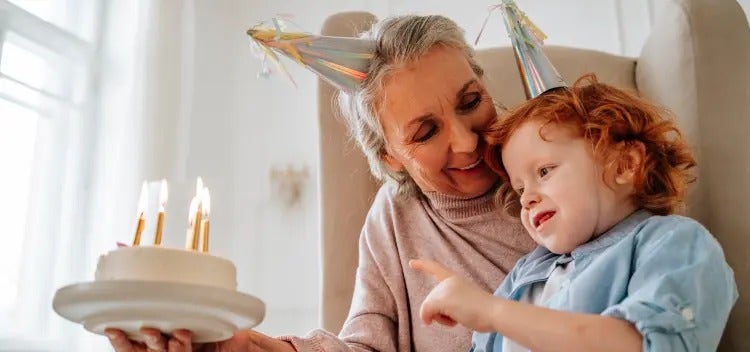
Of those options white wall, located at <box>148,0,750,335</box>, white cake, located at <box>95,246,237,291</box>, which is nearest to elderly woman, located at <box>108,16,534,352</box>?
white cake, located at <box>95,246,237,291</box>

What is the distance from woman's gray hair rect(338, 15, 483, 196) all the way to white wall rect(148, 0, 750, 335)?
4.44ft

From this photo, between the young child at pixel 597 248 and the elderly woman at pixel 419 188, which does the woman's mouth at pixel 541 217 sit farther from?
the elderly woman at pixel 419 188

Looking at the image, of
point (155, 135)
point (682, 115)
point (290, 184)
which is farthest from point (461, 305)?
point (290, 184)

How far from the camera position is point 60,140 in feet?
7.55

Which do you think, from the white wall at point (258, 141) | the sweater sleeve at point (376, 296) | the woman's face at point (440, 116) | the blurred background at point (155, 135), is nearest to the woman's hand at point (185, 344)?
the sweater sleeve at point (376, 296)

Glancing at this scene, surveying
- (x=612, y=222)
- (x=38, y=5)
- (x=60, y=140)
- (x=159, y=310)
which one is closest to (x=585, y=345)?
(x=612, y=222)

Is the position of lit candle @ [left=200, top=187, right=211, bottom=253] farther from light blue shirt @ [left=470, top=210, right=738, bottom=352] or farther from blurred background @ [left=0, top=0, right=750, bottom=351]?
blurred background @ [left=0, top=0, right=750, bottom=351]

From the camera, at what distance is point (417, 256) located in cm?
131

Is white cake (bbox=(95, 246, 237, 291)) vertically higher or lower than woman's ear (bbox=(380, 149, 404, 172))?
lower

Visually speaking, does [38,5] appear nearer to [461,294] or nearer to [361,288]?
[361,288]

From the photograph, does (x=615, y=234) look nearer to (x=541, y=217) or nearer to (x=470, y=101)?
(x=541, y=217)

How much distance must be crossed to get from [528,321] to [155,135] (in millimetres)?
1849

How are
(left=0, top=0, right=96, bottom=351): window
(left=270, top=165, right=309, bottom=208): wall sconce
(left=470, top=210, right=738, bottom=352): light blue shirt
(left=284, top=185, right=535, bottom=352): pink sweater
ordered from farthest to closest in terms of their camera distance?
(left=270, top=165, right=309, bottom=208): wall sconce < (left=0, top=0, right=96, bottom=351): window < (left=284, top=185, right=535, bottom=352): pink sweater < (left=470, top=210, right=738, bottom=352): light blue shirt

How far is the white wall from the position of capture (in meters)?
2.81
